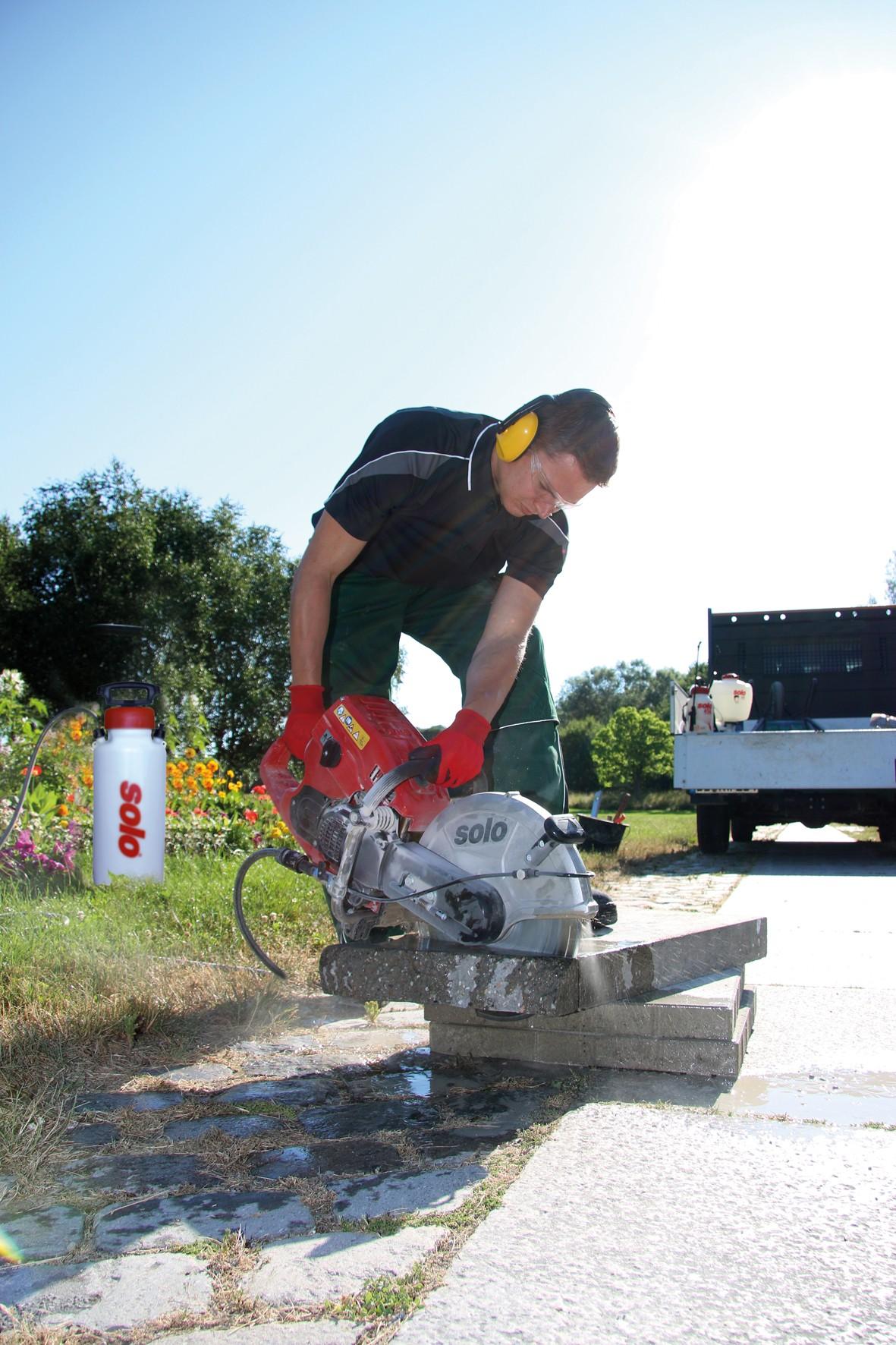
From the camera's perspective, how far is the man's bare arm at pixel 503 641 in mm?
2822

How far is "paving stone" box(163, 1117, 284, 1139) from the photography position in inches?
81.4

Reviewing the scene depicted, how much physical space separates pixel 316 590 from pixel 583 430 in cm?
81

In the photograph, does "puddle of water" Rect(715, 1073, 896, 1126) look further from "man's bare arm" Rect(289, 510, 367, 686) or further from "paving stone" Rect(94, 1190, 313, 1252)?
"man's bare arm" Rect(289, 510, 367, 686)

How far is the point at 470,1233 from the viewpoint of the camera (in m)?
1.54

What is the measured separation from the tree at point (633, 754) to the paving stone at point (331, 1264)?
44167mm

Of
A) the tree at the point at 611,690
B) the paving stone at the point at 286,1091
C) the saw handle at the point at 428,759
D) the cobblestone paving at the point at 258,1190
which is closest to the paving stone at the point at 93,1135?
the cobblestone paving at the point at 258,1190

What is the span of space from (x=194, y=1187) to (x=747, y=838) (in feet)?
30.0

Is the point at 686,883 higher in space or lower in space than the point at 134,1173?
lower

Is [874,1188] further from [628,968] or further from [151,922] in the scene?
[151,922]

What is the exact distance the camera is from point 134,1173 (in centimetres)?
186

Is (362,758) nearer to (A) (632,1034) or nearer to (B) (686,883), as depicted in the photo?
(A) (632,1034)

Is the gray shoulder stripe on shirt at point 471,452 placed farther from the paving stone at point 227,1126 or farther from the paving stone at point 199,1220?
the paving stone at point 199,1220

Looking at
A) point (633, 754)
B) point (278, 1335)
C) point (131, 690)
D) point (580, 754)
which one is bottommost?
point (580, 754)

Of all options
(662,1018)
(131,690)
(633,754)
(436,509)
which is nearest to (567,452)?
(436,509)
